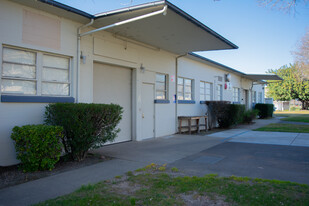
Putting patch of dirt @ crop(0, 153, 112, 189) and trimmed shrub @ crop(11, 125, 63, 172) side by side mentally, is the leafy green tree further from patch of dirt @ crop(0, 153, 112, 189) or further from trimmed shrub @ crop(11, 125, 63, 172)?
trimmed shrub @ crop(11, 125, 63, 172)

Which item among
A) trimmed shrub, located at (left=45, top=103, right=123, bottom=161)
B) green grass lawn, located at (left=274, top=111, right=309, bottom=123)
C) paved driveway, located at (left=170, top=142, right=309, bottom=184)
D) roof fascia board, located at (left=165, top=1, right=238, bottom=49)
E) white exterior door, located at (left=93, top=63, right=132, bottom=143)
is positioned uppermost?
roof fascia board, located at (left=165, top=1, right=238, bottom=49)

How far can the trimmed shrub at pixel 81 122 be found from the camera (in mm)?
5805

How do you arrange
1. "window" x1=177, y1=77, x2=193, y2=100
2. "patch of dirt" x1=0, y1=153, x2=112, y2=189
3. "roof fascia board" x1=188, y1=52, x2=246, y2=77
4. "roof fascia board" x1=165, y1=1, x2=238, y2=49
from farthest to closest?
"roof fascia board" x1=188, y1=52, x2=246, y2=77
"window" x1=177, y1=77, x2=193, y2=100
"roof fascia board" x1=165, y1=1, x2=238, y2=49
"patch of dirt" x1=0, y1=153, x2=112, y2=189

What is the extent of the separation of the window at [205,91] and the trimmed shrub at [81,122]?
9111mm

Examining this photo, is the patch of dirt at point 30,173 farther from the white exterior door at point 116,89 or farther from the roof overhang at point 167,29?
the roof overhang at point 167,29

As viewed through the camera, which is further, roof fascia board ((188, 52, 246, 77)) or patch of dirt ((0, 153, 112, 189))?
roof fascia board ((188, 52, 246, 77))

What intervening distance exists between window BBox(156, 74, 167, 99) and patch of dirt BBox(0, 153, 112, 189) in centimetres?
508

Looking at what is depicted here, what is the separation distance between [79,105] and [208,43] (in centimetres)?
599

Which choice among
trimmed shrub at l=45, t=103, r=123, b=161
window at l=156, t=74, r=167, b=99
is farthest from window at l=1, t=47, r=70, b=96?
window at l=156, t=74, r=167, b=99

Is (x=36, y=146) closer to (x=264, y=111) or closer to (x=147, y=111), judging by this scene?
(x=147, y=111)

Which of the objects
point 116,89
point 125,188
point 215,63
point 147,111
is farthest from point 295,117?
point 125,188

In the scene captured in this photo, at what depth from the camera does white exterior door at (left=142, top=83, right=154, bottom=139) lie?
10.0 metres

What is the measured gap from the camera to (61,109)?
596 cm

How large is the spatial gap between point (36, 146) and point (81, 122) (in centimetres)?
110
